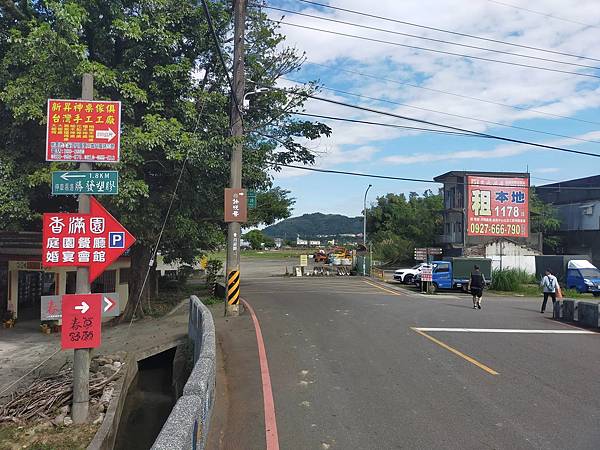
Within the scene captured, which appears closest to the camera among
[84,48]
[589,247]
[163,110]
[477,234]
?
[84,48]

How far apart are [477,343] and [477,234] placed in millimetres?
32502

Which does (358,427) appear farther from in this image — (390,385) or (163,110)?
(163,110)

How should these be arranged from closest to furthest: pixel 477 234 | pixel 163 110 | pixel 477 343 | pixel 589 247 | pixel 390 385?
pixel 390 385
pixel 477 343
pixel 163 110
pixel 477 234
pixel 589 247

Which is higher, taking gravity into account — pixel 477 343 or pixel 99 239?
pixel 99 239

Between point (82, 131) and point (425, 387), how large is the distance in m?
6.71

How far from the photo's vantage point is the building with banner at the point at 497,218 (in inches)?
1652

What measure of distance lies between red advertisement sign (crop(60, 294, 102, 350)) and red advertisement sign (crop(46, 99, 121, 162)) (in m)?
2.22

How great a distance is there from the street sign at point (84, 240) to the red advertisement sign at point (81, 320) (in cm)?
38

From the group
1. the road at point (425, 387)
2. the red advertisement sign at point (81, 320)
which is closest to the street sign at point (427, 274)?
the road at point (425, 387)

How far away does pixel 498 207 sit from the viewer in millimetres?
42438

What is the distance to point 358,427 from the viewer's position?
6.24m

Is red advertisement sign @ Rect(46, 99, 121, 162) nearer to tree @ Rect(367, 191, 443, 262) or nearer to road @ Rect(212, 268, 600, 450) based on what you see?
road @ Rect(212, 268, 600, 450)

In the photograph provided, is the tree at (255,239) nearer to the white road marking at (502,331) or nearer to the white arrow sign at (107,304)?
the white road marking at (502,331)

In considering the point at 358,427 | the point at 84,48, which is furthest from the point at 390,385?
the point at 84,48
